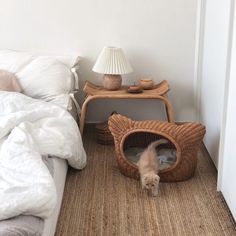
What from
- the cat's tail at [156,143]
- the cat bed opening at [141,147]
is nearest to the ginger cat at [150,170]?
the cat's tail at [156,143]

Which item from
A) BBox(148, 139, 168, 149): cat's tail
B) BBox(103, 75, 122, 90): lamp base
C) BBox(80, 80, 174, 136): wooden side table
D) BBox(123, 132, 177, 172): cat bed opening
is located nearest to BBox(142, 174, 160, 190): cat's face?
BBox(148, 139, 168, 149): cat's tail

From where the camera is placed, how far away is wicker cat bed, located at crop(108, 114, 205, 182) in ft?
8.48

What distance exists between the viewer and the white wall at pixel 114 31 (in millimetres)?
3201

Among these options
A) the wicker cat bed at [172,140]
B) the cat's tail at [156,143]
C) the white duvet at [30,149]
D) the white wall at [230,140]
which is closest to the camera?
the white duvet at [30,149]

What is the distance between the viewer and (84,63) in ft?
11.0

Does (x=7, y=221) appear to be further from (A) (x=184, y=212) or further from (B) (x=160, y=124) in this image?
(B) (x=160, y=124)

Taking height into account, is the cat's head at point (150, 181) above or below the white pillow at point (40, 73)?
below

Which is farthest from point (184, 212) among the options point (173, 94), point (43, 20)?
point (43, 20)

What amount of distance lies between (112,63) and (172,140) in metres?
0.81

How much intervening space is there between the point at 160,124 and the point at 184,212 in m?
0.59

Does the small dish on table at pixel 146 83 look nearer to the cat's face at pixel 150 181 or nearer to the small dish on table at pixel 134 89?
the small dish on table at pixel 134 89

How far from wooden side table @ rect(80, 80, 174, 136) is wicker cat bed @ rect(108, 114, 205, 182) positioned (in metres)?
0.35

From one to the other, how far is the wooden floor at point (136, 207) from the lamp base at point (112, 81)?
2.05 ft

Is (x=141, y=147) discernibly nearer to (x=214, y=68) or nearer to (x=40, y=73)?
(x=214, y=68)
